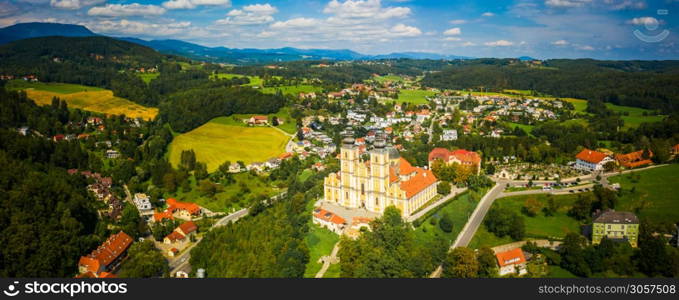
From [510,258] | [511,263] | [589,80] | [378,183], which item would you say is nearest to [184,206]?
[378,183]

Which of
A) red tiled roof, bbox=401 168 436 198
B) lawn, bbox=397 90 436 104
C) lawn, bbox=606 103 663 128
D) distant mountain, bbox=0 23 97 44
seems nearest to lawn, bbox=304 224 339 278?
red tiled roof, bbox=401 168 436 198

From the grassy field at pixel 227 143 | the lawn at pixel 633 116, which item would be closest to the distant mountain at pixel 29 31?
the grassy field at pixel 227 143

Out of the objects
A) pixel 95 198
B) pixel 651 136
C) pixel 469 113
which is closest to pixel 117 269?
pixel 95 198

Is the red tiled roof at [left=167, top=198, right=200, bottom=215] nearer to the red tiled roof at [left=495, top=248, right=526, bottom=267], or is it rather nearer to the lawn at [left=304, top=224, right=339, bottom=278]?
the lawn at [left=304, top=224, right=339, bottom=278]

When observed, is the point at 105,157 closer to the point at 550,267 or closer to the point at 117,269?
the point at 117,269

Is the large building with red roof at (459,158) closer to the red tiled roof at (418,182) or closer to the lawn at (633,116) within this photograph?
the red tiled roof at (418,182)
